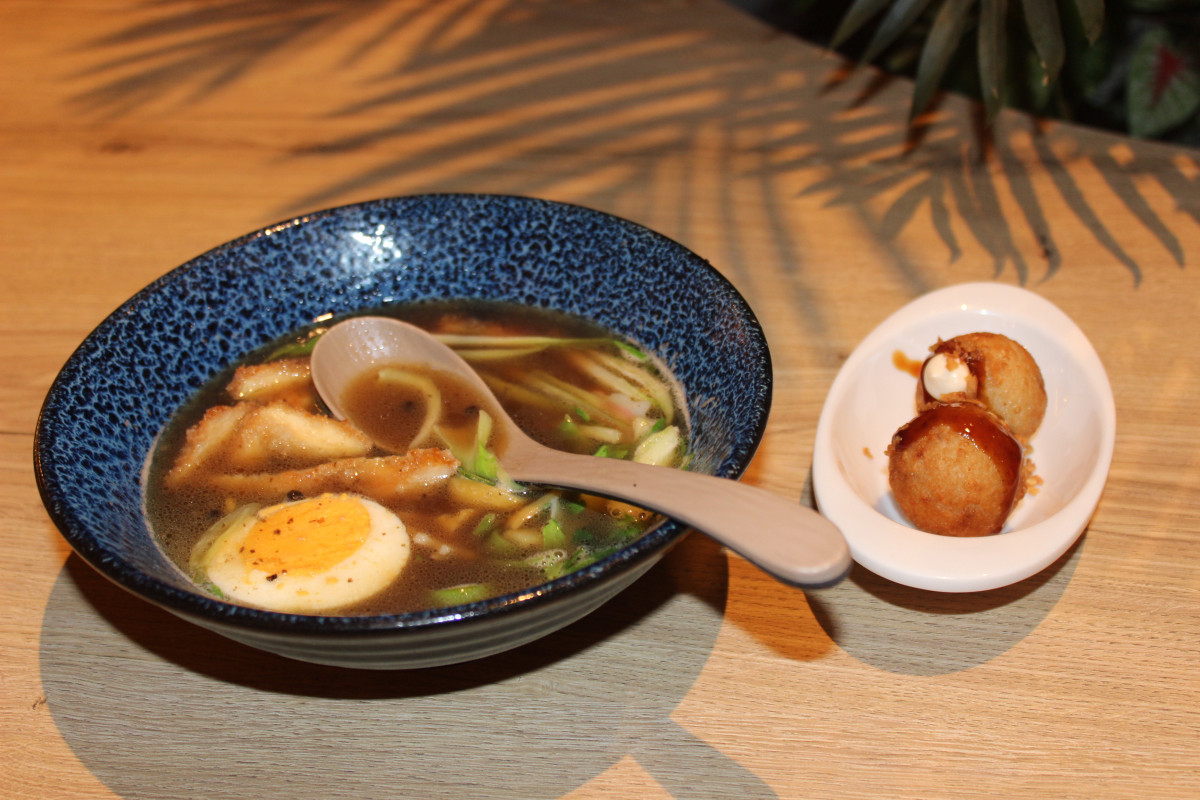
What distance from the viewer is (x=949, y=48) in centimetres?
178

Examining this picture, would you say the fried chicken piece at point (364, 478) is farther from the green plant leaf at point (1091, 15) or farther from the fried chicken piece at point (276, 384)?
the green plant leaf at point (1091, 15)

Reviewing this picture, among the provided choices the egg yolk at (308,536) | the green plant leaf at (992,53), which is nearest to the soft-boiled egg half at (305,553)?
the egg yolk at (308,536)

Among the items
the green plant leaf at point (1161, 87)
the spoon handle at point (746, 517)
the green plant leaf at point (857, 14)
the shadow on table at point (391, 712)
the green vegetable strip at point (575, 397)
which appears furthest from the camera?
the green plant leaf at point (1161, 87)

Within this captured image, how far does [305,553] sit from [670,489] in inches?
17.7

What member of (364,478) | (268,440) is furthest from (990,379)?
(268,440)

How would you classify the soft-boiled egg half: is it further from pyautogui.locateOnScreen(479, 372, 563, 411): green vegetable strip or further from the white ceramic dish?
the white ceramic dish

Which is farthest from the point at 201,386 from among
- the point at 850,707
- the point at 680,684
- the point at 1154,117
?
the point at 1154,117

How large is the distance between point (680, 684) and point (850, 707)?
17 cm

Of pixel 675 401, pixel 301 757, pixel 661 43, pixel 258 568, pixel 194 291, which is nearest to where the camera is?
pixel 301 757

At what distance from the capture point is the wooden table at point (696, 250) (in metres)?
0.94

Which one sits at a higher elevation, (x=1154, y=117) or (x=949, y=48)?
(x=949, y=48)

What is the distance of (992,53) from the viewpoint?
5.63ft

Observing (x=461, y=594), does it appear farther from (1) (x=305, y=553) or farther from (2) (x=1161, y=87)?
(2) (x=1161, y=87)

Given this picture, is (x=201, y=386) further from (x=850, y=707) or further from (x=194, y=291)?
(x=850, y=707)
